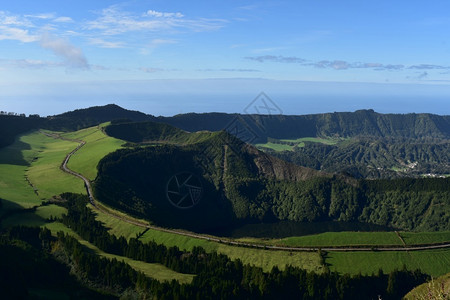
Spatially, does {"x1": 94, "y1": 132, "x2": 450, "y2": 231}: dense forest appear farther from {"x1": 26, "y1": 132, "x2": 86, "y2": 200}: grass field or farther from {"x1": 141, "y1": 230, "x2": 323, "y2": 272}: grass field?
{"x1": 141, "y1": 230, "x2": 323, "y2": 272}: grass field

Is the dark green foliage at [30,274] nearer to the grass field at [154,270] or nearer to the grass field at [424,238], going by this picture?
the grass field at [154,270]

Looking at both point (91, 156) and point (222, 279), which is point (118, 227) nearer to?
point (222, 279)

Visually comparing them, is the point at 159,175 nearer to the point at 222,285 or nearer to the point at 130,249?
the point at 130,249

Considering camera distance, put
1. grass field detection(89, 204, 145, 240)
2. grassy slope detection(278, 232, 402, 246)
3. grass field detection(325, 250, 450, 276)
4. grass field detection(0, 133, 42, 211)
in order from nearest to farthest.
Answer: grass field detection(325, 250, 450, 276)
grassy slope detection(278, 232, 402, 246)
grass field detection(89, 204, 145, 240)
grass field detection(0, 133, 42, 211)

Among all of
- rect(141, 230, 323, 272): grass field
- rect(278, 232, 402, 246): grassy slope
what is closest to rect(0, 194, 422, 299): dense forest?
rect(141, 230, 323, 272): grass field

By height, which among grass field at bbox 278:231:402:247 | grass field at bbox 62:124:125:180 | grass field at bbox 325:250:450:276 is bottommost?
grass field at bbox 325:250:450:276

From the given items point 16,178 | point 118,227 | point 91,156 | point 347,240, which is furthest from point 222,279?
point 91,156

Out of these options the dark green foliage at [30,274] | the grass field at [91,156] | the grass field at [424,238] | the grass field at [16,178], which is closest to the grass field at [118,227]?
the grass field at [16,178]
